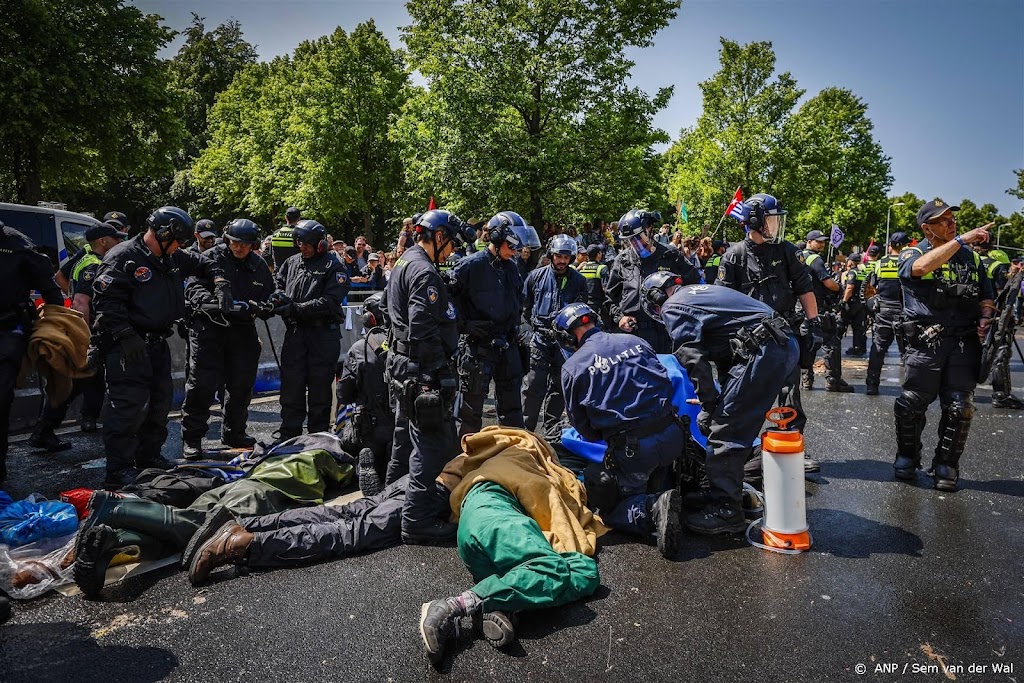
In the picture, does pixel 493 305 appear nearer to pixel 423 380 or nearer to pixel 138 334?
pixel 423 380

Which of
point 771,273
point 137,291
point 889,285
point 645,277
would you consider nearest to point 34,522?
point 137,291

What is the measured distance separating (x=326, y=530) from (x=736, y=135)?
101 feet

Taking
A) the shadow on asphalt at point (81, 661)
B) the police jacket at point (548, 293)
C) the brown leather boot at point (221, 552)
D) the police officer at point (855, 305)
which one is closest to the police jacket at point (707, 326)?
the police jacket at point (548, 293)

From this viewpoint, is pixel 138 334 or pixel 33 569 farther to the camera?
pixel 138 334

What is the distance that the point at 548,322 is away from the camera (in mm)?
7078

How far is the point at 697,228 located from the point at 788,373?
29.4m

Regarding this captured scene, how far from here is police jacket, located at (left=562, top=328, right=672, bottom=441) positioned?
4.10 metres

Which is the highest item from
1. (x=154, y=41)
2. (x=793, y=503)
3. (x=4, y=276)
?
(x=154, y=41)

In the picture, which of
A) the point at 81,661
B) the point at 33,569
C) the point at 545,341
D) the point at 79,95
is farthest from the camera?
the point at 79,95

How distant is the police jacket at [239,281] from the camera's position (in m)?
6.29

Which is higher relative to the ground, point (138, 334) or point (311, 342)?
point (138, 334)

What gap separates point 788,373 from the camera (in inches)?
169

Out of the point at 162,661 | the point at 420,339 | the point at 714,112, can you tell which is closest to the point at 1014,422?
the point at 420,339

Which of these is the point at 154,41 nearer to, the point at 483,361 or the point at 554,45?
the point at 554,45
